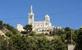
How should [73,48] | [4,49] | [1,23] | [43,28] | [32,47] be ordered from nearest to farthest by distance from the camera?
[73,48] < [4,49] < [32,47] < [1,23] < [43,28]

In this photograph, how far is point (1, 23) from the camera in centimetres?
14212

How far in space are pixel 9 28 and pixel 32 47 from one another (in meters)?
61.5

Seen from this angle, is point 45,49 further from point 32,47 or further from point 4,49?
point 4,49

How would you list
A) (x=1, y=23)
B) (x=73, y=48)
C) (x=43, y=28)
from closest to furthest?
(x=73, y=48), (x=1, y=23), (x=43, y=28)

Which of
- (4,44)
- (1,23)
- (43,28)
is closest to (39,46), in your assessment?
(4,44)

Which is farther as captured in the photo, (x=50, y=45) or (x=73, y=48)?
(x=50, y=45)

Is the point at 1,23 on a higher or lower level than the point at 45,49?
higher

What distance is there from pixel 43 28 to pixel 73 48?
124695 mm

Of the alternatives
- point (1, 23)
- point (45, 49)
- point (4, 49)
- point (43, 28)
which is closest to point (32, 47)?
point (45, 49)

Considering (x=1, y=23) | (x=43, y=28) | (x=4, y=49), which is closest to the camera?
(x=4, y=49)

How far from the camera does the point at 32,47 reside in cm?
8300

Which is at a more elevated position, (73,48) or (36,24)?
(36,24)

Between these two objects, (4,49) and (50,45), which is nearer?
(4,49)

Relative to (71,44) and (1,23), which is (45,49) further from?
(1,23)
